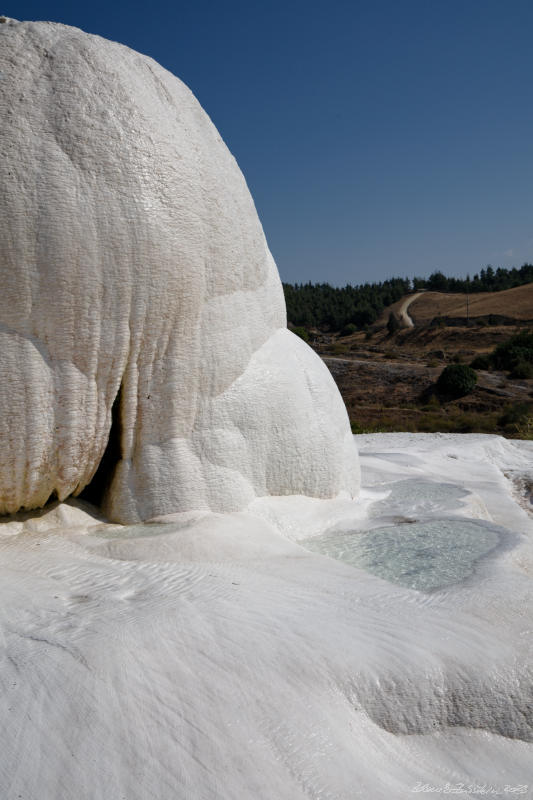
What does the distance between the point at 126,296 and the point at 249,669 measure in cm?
171

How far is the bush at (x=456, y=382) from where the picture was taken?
59.2 feet

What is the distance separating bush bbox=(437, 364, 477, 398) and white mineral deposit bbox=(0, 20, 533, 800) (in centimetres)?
1433

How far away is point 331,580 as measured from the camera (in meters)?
2.52

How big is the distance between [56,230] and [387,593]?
6.50 feet

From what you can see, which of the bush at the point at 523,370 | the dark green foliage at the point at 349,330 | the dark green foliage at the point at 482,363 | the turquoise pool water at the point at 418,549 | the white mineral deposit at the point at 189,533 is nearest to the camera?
the white mineral deposit at the point at 189,533

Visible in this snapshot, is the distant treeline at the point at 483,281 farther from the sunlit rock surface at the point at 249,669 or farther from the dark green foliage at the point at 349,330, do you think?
the sunlit rock surface at the point at 249,669

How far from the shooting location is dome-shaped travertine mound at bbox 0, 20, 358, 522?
8.65 ft

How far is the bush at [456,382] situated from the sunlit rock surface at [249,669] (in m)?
15.7

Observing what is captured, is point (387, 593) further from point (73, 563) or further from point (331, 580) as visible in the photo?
point (73, 563)

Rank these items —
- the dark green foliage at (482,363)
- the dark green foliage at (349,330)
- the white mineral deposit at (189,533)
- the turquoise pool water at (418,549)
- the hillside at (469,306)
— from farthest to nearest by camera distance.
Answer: the dark green foliage at (349,330)
the hillside at (469,306)
the dark green foliage at (482,363)
the turquoise pool water at (418,549)
the white mineral deposit at (189,533)

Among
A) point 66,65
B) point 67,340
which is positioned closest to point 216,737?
point 67,340

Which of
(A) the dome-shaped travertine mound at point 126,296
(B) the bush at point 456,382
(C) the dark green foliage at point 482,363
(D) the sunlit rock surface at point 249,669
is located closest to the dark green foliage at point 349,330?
(C) the dark green foliage at point 482,363

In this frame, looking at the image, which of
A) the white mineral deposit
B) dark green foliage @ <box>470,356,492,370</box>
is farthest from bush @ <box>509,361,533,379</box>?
the white mineral deposit

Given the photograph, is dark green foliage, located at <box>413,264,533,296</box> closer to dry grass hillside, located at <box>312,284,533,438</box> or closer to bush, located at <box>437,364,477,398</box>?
dry grass hillside, located at <box>312,284,533,438</box>
